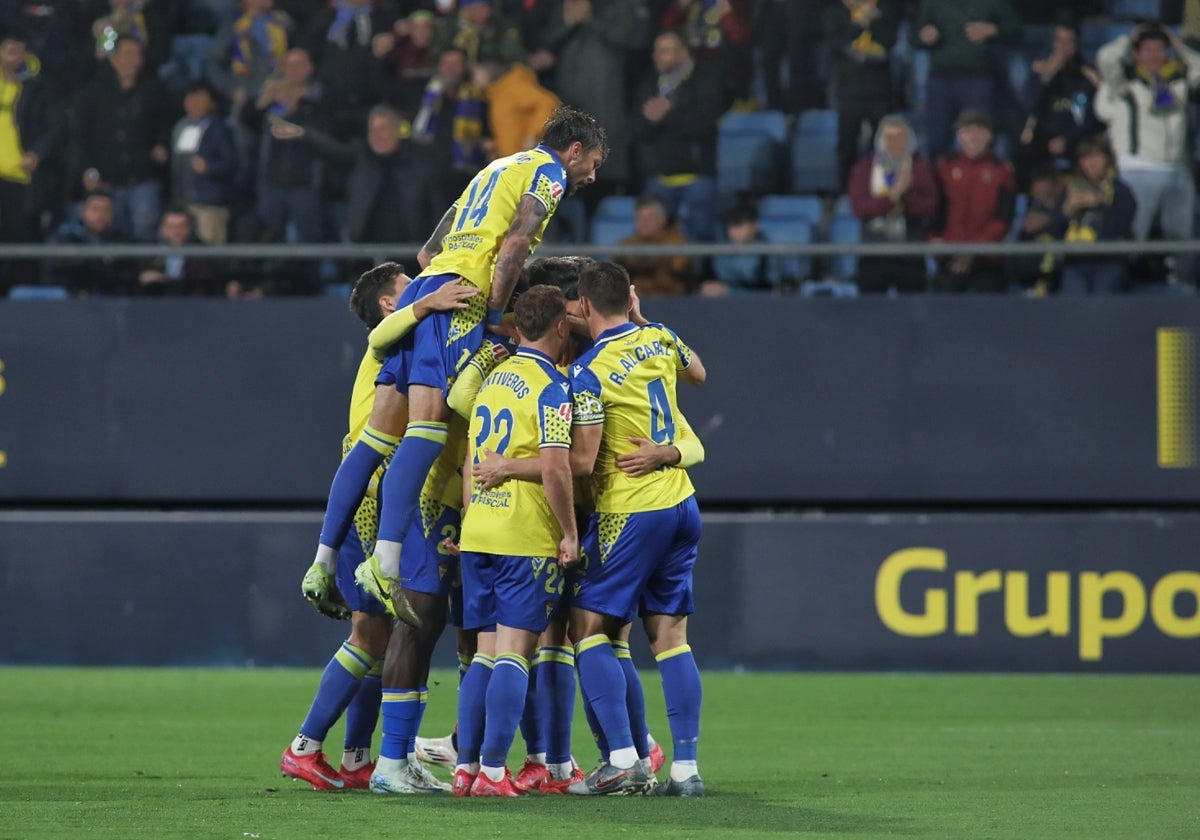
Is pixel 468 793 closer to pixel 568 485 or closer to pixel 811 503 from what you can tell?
pixel 568 485

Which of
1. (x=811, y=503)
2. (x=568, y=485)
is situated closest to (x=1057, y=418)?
(x=811, y=503)

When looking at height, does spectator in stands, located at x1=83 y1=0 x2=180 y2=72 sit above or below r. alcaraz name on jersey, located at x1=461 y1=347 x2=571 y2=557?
above

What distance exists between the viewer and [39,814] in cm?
604

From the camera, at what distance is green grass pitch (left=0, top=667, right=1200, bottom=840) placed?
5.84 m

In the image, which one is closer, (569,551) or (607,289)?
(569,551)

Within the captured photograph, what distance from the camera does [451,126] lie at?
1275 cm

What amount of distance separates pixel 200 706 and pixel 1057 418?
19.9ft

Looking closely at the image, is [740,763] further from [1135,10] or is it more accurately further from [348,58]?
[1135,10]

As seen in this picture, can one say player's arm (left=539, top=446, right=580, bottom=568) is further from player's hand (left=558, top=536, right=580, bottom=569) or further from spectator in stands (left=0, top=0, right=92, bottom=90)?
spectator in stands (left=0, top=0, right=92, bottom=90)

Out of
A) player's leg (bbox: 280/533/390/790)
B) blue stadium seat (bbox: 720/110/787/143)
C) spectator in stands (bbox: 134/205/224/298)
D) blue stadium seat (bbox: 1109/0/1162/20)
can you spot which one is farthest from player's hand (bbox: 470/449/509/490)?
blue stadium seat (bbox: 1109/0/1162/20)

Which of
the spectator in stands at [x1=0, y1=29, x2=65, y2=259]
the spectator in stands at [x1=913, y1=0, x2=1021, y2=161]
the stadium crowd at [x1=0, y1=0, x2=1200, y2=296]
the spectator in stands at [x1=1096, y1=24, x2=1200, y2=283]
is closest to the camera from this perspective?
the spectator in stands at [x1=1096, y1=24, x2=1200, y2=283]

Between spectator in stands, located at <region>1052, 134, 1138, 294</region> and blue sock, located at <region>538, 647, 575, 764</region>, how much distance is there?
21.2 ft

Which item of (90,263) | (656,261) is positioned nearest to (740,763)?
(656,261)

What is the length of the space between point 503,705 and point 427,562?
2.49 feet
